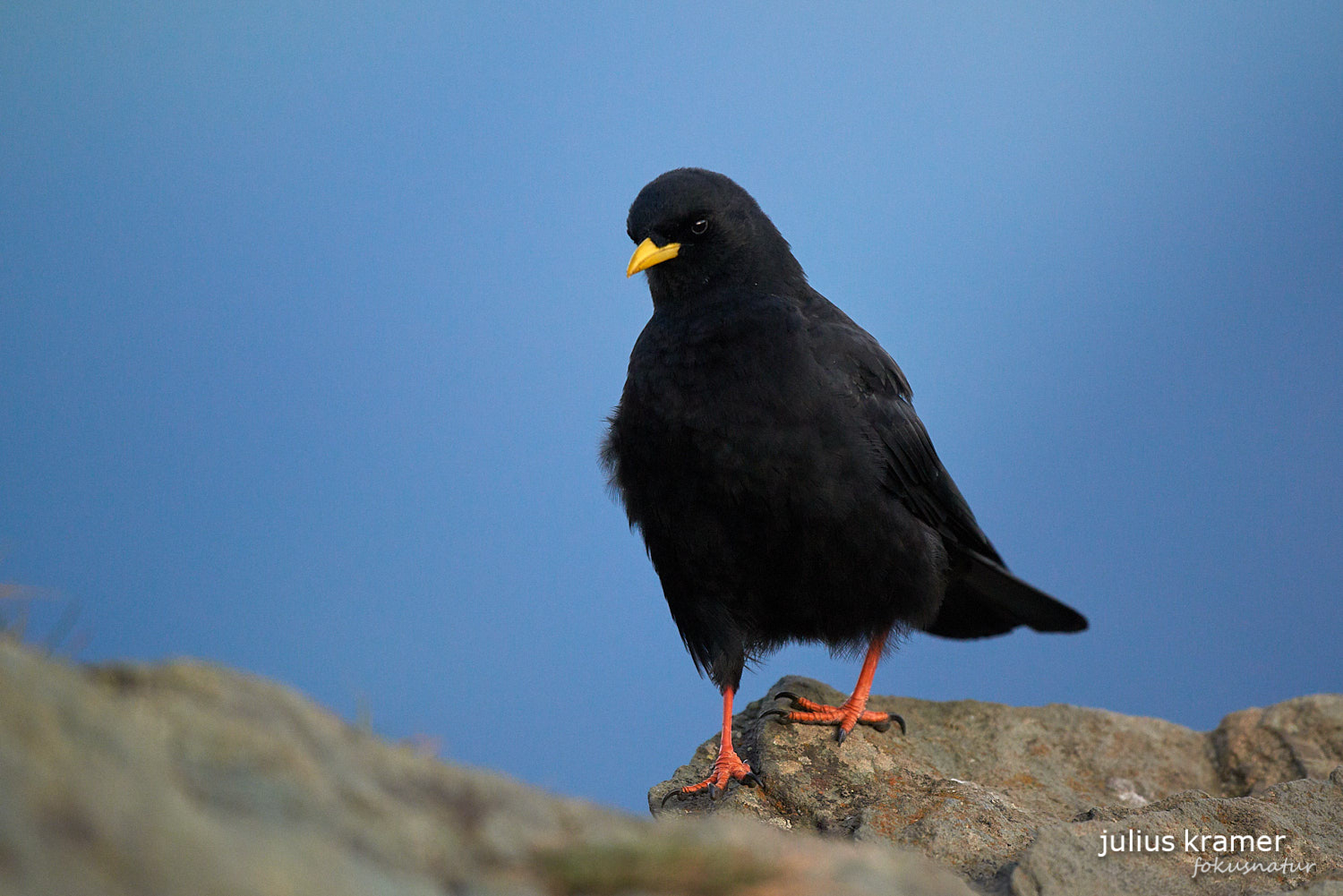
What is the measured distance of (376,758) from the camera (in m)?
2.08

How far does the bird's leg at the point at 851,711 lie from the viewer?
5.16 metres

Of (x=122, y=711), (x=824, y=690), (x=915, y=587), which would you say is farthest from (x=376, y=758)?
(x=824, y=690)

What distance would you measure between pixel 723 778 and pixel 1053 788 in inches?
73.0

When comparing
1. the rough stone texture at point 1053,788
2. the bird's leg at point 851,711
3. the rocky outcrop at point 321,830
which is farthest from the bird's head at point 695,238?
the rocky outcrop at point 321,830

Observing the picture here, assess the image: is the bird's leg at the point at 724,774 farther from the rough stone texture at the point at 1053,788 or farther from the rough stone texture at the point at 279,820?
the rough stone texture at the point at 279,820

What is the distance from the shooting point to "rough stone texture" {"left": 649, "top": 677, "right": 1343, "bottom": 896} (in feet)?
11.6

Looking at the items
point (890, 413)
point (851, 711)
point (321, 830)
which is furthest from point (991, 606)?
point (321, 830)

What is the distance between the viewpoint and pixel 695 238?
5.10 meters

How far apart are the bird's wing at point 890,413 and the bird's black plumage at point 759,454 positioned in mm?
10

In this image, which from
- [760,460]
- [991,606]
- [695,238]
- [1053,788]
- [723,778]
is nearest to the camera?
[760,460]

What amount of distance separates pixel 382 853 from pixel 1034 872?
2.17 meters

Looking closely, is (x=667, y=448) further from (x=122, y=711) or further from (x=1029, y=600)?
(x=122, y=711)

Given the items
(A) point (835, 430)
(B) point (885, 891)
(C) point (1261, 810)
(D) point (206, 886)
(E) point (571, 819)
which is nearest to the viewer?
(D) point (206, 886)

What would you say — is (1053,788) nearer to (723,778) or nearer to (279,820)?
(723,778)
